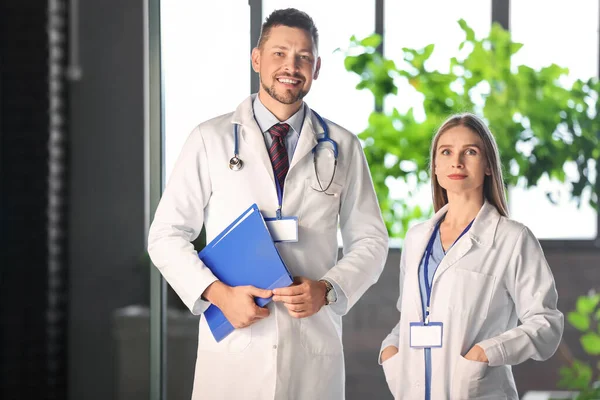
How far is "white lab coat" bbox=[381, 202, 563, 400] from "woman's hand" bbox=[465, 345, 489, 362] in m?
0.01

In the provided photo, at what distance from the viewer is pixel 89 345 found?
4996 mm

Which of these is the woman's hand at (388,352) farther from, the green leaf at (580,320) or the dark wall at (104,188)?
the dark wall at (104,188)

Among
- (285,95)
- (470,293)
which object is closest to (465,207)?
(470,293)

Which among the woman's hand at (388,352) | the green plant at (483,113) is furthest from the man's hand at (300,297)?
the green plant at (483,113)

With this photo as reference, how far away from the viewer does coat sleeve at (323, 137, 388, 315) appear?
216cm

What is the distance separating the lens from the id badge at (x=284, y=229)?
2111mm

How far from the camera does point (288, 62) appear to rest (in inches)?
83.4

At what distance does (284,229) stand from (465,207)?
0.50 m

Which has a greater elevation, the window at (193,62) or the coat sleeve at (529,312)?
the window at (193,62)

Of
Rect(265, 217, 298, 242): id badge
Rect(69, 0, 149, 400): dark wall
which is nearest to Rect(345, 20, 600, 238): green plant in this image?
Rect(265, 217, 298, 242): id badge

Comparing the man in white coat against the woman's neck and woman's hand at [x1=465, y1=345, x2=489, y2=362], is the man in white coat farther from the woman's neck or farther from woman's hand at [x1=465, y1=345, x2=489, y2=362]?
woman's hand at [x1=465, y1=345, x2=489, y2=362]

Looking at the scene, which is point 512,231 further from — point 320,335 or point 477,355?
point 320,335

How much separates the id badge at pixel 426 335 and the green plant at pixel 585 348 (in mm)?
764

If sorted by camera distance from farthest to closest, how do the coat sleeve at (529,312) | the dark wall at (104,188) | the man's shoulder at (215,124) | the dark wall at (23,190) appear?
1. the dark wall at (104,188)
2. the dark wall at (23,190)
3. the man's shoulder at (215,124)
4. the coat sleeve at (529,312)
